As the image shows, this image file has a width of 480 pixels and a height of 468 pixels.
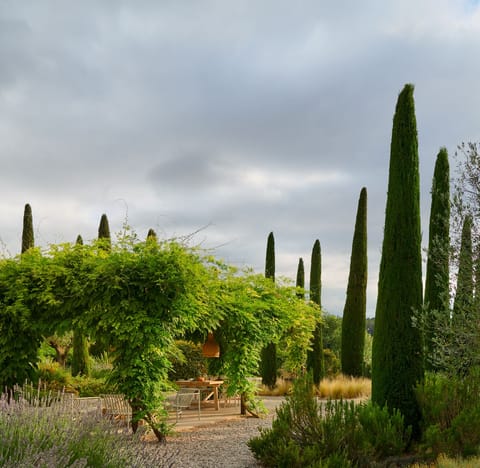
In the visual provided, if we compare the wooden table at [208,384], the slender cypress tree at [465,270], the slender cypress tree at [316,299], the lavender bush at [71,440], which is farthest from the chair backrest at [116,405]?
the slender cypress tree at [316,299]

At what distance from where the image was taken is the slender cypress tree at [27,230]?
26.0m

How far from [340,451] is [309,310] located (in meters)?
7.59

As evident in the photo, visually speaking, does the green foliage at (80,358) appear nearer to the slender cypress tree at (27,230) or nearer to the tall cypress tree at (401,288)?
the slender cypress tree at (27,230)

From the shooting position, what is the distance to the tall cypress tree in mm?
10133

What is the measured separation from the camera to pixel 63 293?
10469 millimetres

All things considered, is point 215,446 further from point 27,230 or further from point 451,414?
point 27,230

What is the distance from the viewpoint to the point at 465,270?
9.23 metres

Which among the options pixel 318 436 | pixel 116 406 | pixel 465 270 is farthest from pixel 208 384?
pixel 465 270

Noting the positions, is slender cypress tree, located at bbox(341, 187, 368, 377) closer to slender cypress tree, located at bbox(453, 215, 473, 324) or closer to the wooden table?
the wooden table

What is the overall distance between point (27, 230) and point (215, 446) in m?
18.7

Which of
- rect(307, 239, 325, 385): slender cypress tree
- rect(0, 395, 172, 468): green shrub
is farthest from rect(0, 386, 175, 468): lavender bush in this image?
rect(307, 239, 325, 385): slender cypress tree

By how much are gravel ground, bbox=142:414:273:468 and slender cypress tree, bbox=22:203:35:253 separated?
16.0m

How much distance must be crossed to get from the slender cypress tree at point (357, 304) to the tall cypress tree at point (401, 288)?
11.0 meters

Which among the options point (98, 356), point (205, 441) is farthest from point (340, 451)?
point (98, 356)
